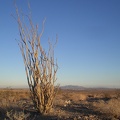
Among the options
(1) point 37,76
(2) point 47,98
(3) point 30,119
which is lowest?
(3) point 30,119

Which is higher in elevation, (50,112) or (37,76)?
(37,76)

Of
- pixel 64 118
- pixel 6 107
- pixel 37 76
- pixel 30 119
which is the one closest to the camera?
pixel 64 118

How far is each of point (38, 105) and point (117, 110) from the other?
3311 millimetres

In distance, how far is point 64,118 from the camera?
1070cm

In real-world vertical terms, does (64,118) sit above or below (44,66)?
below

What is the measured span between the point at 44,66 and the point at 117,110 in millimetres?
3500

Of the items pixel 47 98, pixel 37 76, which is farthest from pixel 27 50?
pixel 47 98

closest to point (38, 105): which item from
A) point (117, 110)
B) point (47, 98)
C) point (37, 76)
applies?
point (47, 98)

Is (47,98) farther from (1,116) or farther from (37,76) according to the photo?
(1,116)

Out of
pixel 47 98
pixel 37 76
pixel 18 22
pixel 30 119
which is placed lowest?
pixel 30 119

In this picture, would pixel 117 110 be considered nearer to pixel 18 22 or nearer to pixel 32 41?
pixel 32 41

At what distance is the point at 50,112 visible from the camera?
40.4 feet

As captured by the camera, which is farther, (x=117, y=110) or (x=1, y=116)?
(x=1, y=116)

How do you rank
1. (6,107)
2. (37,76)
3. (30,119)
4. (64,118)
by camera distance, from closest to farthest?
(64,118)
(30,119)
(37,76)
(6,107)
